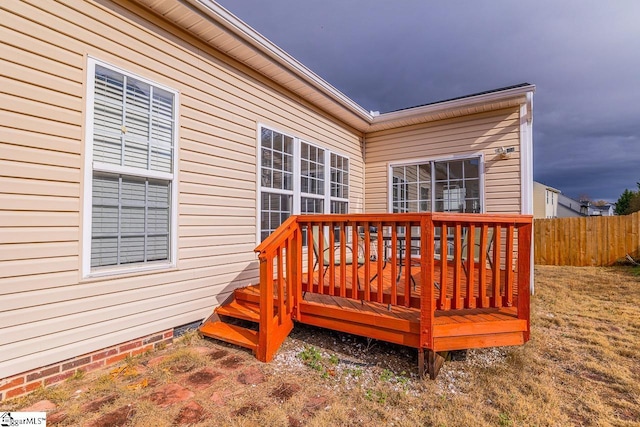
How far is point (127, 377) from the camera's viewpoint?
2.39 meters

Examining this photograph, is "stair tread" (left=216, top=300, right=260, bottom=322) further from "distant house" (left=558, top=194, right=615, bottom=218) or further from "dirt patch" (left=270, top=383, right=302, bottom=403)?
"distant house" (left=558, top=194, right=615, bottom=218)

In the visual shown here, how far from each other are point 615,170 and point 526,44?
243ft

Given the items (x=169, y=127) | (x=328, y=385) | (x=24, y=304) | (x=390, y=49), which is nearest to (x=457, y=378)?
(x=328, y=385)

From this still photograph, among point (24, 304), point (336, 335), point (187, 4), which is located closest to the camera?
point (24, 304)

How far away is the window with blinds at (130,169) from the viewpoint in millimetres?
2592

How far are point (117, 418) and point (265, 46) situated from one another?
12.9ft

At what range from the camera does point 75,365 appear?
95.1 inches

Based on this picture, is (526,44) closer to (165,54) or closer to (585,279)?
(585,279)

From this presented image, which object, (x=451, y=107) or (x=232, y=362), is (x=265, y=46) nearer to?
(x=451, y=107)

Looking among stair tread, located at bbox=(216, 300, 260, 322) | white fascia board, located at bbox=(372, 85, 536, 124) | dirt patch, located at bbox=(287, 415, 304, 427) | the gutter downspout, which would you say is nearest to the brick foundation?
stair tread, located at bbox=(216, 300, 260, 322)

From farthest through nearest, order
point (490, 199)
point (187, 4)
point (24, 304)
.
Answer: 1. point (490, 199)
2. point (187, 4)
3. point (24, 304)

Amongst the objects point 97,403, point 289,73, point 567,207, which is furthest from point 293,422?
point 567,207

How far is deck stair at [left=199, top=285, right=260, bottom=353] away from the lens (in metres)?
2.99

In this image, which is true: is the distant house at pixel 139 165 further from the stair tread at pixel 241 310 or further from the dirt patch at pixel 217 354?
the dirt patch at pixel 217 354
